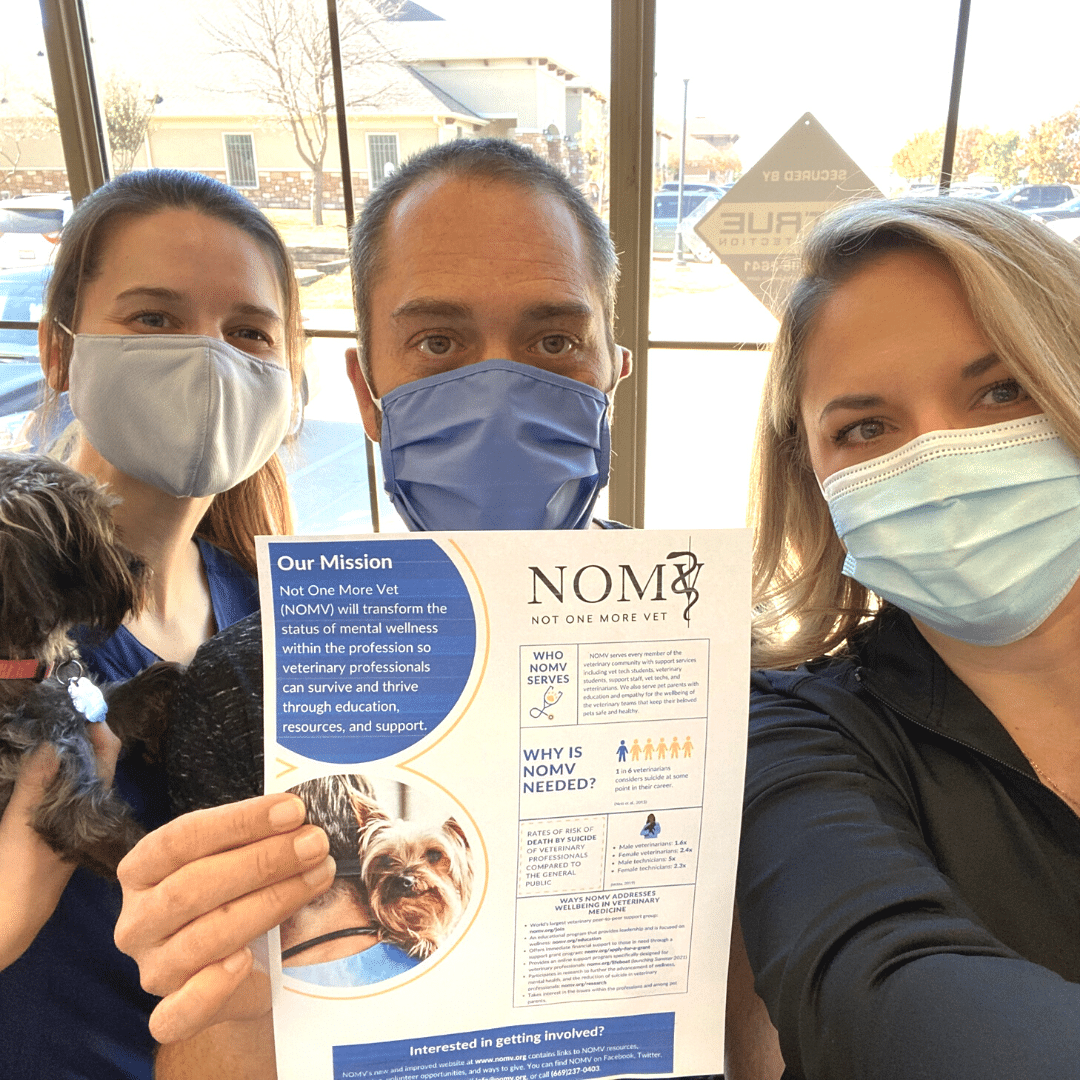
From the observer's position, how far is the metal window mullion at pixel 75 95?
3.41 m

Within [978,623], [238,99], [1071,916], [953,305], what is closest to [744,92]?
[238,99]

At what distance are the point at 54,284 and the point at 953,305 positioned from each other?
168 cm

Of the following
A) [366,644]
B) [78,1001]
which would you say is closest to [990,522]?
[366,644]

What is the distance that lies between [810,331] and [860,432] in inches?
7.8

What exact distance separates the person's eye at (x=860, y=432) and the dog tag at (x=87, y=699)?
4.21 ft

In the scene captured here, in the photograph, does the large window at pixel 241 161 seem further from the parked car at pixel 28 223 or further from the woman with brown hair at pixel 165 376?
the woman with brown hair at pixel 165 376

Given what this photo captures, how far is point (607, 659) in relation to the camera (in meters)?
0.72

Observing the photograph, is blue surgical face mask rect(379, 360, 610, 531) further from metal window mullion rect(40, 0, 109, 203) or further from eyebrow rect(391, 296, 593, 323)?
metal window mullion rect(40, 0, 109, 203)

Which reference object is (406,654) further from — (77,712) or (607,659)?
(77,712)

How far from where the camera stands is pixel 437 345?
3.92ft

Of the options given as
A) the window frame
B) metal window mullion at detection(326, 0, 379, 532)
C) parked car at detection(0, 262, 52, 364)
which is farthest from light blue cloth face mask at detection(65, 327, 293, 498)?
parked car at detection(0, 262, 52, 364)

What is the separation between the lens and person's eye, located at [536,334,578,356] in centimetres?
121

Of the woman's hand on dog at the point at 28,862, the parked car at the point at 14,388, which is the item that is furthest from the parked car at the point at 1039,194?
the parked car at the point at 14,388

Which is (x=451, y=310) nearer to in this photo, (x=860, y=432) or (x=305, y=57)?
(x=860, y=432)
